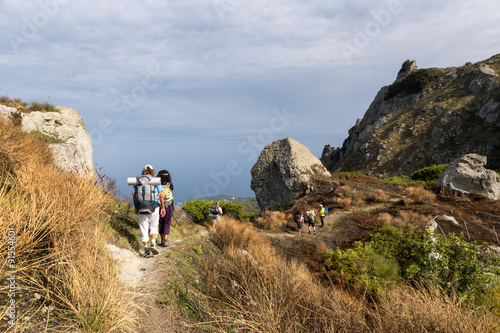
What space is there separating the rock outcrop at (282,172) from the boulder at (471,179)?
1053 cm

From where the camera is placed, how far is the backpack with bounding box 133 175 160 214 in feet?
18.9

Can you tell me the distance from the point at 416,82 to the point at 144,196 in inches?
2550

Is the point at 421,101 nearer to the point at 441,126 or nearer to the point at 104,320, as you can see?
the point at 441,126

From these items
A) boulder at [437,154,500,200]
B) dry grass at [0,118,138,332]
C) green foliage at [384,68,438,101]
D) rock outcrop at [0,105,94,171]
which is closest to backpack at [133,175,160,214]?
dry grass at [0,118,138,332]

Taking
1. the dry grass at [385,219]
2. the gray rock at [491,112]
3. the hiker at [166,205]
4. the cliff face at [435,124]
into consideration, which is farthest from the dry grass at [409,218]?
the gray rock at [491,112]

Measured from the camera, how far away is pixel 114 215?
294 inches

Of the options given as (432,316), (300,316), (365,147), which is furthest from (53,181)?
(365,147)

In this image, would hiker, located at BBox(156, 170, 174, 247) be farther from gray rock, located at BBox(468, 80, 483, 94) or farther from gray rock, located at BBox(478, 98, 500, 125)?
gray rock, located at BBox(468, 80, 483, 94)

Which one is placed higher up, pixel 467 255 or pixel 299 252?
pixel 467 255

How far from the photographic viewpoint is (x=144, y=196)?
19.0ft

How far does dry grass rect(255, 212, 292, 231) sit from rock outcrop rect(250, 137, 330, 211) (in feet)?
17.6

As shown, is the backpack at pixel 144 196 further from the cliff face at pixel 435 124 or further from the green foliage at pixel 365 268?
the cliff face at pixel 435 124

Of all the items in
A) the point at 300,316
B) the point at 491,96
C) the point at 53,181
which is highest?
the point at 491,96

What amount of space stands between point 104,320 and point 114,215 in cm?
551
